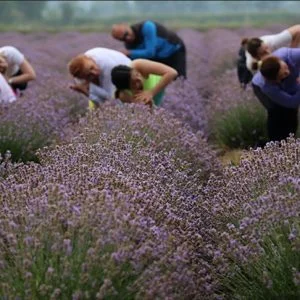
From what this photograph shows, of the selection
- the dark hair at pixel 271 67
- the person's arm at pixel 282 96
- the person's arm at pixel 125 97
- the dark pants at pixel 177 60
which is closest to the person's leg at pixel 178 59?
the dark pants at pixel 177 60

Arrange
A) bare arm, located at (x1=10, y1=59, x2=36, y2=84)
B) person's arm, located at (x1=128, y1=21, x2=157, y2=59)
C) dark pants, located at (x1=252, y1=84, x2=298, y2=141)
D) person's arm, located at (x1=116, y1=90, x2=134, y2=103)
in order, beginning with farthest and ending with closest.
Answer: person's arm, located at (x1=128, y1=21, x2=157, y2=59)
bare arm, located at (x1=10, y1=59, x2=36, y2=84)
person's arm, located at (x1=116, y1=90, x2=134, y2=103)
dark pants, located at (x1=252, y1=84, x2=298, y2=141)

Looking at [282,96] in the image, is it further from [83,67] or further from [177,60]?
[177,60]

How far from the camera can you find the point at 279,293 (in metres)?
2.36

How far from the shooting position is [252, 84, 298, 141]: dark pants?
182 inches

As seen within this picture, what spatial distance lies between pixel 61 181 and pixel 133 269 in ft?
2.03

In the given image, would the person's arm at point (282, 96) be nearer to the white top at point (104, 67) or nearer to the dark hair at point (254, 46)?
the dark hair at point (254, 46)

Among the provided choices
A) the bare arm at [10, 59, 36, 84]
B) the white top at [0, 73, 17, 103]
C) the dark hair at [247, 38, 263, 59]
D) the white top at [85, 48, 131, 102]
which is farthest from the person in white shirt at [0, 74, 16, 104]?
the dark hair at [247, 38, 263, 59]

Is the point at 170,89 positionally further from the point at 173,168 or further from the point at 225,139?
the point at 173,168

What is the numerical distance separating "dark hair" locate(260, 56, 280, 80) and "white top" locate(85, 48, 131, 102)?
1.04 m

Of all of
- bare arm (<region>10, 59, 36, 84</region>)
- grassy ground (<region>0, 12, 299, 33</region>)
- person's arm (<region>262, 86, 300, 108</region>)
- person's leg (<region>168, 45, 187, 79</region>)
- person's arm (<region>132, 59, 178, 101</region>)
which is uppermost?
person's arm (<region>132, 59, 178, 101</region>)

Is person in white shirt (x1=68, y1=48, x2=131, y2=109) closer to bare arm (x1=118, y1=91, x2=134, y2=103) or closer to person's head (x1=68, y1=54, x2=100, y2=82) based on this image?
person's head (x1=68, y1=54, x2=100, y2=82)

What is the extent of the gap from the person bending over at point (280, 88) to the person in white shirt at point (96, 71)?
1.01 metres

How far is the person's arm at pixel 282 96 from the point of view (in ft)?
14.3

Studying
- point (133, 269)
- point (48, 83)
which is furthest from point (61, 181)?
point (48, 83)
